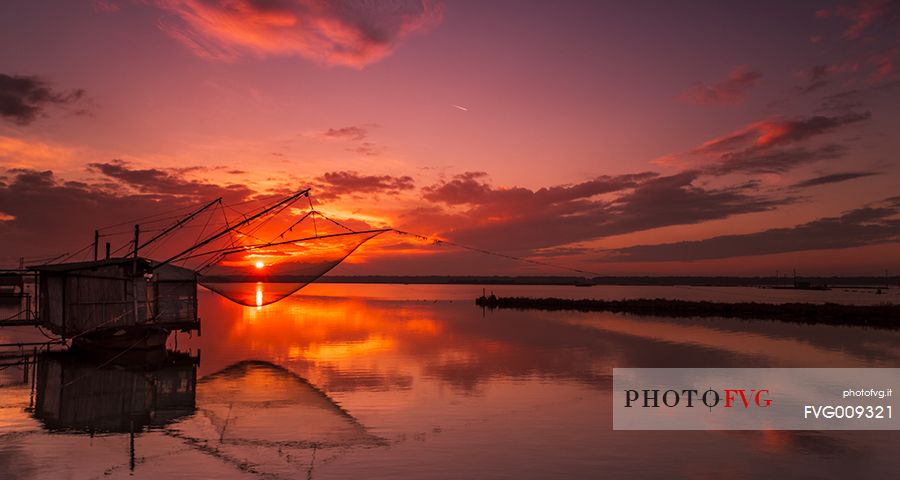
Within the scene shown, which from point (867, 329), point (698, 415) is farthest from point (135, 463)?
point (867, 329)

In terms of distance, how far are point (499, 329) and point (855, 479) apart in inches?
1506

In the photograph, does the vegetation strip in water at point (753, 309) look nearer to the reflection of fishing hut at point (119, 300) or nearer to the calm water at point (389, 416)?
the calm water at point (389, 416)

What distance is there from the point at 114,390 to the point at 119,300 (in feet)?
28.4

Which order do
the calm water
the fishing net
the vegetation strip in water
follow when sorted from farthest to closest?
1. the vegetation strip in water
2. the fishing net
3. the calm water

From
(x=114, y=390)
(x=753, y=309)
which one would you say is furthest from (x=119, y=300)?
(x=753, y=309)

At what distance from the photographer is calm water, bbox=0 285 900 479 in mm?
13336

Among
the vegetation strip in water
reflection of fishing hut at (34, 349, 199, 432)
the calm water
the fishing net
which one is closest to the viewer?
the calm water

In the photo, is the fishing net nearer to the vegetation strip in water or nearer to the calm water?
the calm water

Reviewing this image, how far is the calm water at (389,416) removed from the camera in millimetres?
13336

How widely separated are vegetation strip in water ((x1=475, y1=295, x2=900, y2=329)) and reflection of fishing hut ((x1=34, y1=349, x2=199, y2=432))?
51.2 metres

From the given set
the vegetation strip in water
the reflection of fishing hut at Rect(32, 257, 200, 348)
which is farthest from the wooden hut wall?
the vegetation strip in water

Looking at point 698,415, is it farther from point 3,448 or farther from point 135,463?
point 3,448

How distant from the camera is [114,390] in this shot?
2312cm

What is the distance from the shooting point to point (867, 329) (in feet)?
152
